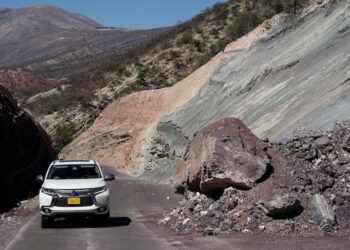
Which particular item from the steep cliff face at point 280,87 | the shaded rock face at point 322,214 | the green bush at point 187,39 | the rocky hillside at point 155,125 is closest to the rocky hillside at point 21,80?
the green bush at point 187,39

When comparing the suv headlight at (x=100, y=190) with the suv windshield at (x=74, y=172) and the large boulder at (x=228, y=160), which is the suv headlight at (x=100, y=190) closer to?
the suv windshield at (x=74, y=172)

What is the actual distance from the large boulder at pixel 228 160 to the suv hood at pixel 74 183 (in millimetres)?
2614

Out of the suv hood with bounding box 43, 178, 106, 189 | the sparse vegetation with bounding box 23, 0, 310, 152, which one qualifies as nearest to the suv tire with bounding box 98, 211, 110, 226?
the suv hood with bounding box 43, 178, 106, 189

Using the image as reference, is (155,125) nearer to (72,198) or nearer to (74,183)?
(74,183)

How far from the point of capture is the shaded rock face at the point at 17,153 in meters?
20.5

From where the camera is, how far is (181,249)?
409 inches

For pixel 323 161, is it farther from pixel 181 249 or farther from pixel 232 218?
pixel 181 249

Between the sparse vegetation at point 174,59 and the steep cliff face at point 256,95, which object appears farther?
the sparse vegetation at point 174,59

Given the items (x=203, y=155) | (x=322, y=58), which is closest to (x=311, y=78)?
(x=322, y=58)

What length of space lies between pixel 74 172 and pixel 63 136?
3878 centimetres

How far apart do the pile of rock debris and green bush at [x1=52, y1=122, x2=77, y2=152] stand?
37313 millimetres

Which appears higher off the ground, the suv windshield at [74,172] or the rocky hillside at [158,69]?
the rocky hillside at [158,69]

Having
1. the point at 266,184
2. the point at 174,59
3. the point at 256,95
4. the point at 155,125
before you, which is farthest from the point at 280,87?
the point at 174,59

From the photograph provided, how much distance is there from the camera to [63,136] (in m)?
Answer: 52.4
